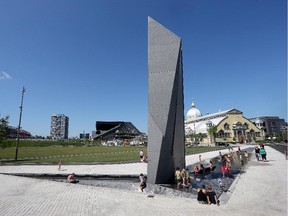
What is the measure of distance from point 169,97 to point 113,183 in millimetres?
6995

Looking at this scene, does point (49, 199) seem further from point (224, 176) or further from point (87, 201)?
point (224, 176)

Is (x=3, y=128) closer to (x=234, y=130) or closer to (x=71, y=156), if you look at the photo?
(x=71, y=156)

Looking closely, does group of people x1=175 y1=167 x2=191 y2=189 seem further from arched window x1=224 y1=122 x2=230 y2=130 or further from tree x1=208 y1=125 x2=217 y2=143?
arched window x1=224 y1=122 x2=230 y2=130

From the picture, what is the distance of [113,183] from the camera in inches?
580

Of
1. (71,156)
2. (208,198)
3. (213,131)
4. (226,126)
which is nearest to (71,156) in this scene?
(71,156)

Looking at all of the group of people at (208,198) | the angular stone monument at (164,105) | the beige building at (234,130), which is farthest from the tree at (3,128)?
the beige building at (234,130)

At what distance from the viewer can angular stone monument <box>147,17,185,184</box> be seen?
13641 mm

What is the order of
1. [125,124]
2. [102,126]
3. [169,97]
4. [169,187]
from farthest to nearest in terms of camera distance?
[102,126]
[125,124]
[169,97]
[169,187]

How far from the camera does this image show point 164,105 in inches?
553

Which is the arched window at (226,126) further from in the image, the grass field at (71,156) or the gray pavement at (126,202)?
the gray pavement at (126,202)

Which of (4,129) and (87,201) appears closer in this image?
(87,201)

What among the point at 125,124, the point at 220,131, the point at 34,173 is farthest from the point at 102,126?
the point at 34,173

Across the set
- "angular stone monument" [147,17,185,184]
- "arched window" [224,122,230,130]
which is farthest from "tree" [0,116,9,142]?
"arched window" [224,122,230,130]

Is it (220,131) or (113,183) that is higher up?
(220,131)
